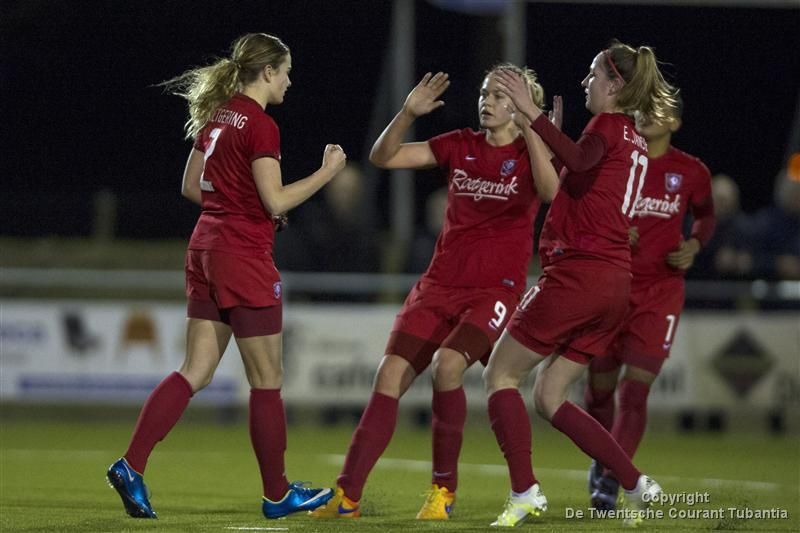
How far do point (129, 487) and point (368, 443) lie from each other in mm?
1179

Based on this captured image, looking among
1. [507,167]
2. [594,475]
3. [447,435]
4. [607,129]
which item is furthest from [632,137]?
[594,475]

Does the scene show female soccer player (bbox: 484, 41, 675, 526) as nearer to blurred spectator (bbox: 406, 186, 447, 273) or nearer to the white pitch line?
the white pitch line

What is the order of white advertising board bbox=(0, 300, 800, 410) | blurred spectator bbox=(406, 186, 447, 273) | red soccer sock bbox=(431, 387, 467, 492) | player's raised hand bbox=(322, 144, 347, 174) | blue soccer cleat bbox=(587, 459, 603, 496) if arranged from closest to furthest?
player's raised hand bbox=(322, 144, 347, 174)
red soccer sock bbox=(431, 387, 467, 492)
blue soccer cleat bbox=(587, 459, 603, 496)
white advertising board bbox=(0, 300, 800, 410)
blurred spectator bbox=(406, 186, 447, 273)

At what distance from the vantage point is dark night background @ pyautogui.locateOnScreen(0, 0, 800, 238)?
21.7m

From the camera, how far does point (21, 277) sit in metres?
14.5

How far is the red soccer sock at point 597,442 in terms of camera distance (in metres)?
7.52

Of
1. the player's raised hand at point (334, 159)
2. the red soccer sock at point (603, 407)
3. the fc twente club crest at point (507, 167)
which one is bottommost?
the red soccer sock at point (603, 407)

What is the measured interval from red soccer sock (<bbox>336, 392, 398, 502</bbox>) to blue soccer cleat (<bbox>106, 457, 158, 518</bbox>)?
3.18 feet

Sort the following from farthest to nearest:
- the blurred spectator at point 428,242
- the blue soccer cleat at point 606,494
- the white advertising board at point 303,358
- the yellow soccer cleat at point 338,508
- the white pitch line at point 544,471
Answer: the blurred spectator at point 428,242 → the white advertising board at point 303,358 → the white pitch line at point 544,471 → the blue soccer cleat at point 606,494 → the yellow soccer cleat at point 338,508

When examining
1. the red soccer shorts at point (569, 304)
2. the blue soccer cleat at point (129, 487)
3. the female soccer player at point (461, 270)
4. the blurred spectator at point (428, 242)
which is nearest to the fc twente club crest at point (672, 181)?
the female soccer player at point (461, 270)

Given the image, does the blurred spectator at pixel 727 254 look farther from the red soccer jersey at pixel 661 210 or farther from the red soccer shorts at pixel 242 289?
the red soccer shorts at pixel 242 289

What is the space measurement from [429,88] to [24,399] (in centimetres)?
731

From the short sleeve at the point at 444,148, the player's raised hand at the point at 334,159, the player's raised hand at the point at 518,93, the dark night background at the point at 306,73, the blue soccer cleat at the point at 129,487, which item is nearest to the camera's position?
the player's raised hand at the point at 518,93

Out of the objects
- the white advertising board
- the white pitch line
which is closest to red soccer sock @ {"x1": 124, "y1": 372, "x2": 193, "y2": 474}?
the white pitch line
